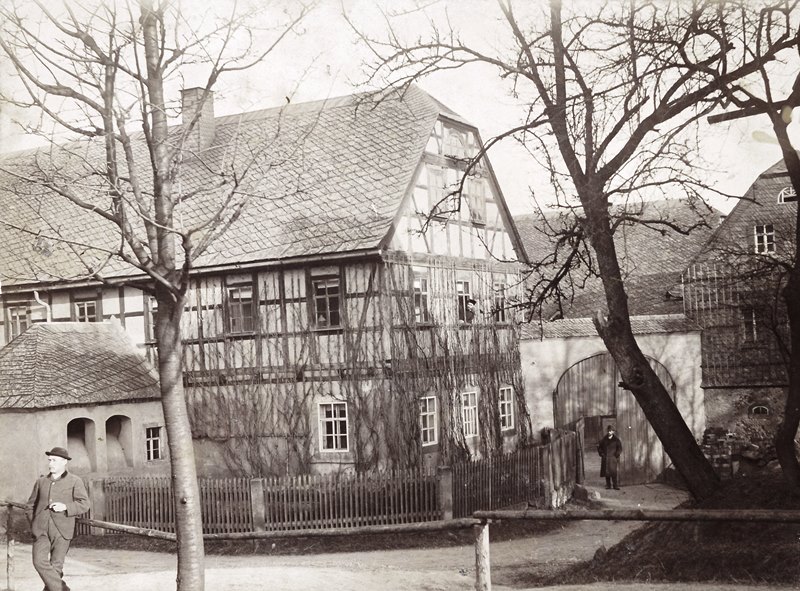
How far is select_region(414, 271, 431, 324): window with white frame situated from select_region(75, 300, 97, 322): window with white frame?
9.06 m

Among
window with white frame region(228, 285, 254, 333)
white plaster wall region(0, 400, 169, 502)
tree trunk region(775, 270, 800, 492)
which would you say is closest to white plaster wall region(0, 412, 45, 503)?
white plaster wall region(0, 400, 169, 502)

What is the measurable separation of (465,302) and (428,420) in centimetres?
377

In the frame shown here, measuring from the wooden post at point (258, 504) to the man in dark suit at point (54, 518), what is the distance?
7.78 meters

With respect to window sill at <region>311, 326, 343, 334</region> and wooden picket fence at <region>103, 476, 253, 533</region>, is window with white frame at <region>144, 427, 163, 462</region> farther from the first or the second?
window sill at <region>311, 326, 343, 334</region>

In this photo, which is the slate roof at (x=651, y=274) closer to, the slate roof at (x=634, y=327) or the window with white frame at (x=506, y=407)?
the slate roof at (x=634, y=327)

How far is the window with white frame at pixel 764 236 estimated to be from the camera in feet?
99.1

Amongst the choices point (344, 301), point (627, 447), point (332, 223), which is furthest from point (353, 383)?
point (627, 447)

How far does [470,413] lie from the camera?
22.9 meters

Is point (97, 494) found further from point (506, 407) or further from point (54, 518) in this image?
point (506, 407)

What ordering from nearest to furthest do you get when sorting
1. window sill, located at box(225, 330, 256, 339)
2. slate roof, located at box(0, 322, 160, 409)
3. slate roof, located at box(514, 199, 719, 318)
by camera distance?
slate roof, located at box(0, 322, 160, 409), window sill, located at box(225, 330, 256, 339), slate roof, located at box(514, 199, 719, 318)

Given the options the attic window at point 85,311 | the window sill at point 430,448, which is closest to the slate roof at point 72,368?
the attic window at point 85,311

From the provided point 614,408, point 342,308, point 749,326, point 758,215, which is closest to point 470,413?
point 342,308

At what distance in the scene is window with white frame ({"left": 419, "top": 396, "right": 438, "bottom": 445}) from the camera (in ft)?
68.3

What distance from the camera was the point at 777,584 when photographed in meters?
8.03
